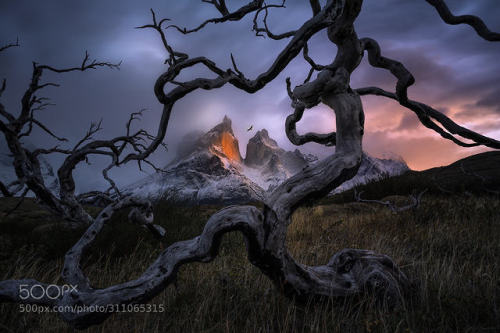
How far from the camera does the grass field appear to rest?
1.98 metres

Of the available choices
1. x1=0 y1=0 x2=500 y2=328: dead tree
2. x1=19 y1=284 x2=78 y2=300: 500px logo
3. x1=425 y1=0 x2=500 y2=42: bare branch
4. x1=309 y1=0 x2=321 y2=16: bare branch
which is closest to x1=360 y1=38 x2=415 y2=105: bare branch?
x1=0 y1=0 x2=500 y2=328: dead tree

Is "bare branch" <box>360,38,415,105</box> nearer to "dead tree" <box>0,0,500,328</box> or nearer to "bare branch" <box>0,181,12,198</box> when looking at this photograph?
"dead tree" <box>0,0,500,328</box>

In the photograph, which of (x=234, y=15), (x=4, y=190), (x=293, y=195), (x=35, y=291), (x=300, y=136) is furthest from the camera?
(x=4, y=190)

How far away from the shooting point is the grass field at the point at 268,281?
198cm

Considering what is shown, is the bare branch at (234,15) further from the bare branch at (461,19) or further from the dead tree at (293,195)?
the bare branch at (461,19)

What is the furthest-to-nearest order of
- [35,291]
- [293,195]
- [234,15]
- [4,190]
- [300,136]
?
1. [4,190]
2. [300,136]
3. [234,15]
4. [293,195]
5. [35,291]

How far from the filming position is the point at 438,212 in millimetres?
5859

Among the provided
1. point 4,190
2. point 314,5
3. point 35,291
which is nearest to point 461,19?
point 314,5

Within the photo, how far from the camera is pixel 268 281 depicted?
288cm

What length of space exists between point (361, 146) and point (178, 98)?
1.68 meters

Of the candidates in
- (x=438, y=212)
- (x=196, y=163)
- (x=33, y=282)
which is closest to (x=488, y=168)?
(x=438, y=212)

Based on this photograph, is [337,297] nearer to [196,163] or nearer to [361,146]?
[361,146]

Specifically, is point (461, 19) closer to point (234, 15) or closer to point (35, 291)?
point (234, 15)

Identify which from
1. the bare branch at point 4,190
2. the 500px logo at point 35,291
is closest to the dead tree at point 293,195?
the 500px logo at point 35,291
